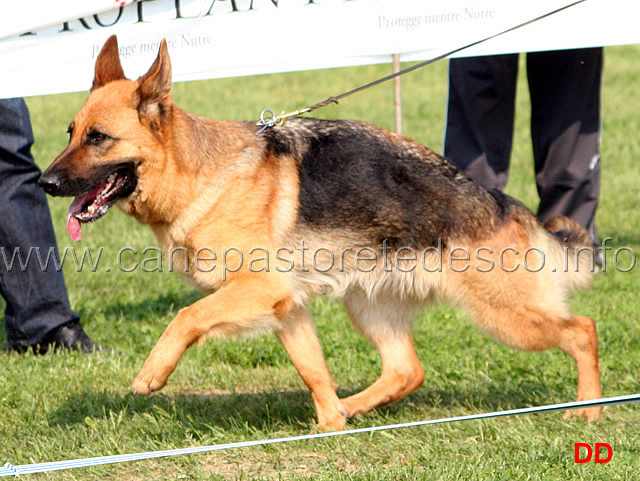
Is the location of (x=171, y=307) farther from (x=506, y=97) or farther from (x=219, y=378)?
(x=506, y=97)

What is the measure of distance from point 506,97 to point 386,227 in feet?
8.77

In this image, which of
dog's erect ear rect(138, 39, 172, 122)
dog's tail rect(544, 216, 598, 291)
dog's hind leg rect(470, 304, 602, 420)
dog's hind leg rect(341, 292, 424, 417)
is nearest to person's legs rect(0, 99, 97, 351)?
dog's erect ear rect(138, 39, 172, 122)

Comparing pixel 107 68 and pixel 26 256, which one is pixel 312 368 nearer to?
pixel 107 68

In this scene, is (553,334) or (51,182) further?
(553,334)

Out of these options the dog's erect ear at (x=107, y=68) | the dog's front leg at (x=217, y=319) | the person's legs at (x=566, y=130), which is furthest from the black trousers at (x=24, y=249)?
the person's legs at (x=566, y=130)

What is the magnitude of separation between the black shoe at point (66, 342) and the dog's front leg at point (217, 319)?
170 centimetres

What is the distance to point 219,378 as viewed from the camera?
479 centimetres

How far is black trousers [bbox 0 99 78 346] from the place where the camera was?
506 cm

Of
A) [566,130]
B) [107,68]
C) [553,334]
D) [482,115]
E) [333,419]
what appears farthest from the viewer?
[566,130]

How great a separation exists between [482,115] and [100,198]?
3.34 metres

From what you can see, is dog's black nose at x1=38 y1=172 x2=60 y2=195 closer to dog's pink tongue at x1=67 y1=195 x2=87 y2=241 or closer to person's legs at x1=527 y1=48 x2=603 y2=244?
dog's pink tongue at x1=67 y1=195 x2=87 y2=241

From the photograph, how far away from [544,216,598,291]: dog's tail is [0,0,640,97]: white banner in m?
1.38

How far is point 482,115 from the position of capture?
6.20 metres

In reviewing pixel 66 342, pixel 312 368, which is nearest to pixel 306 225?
pixel 312 368
